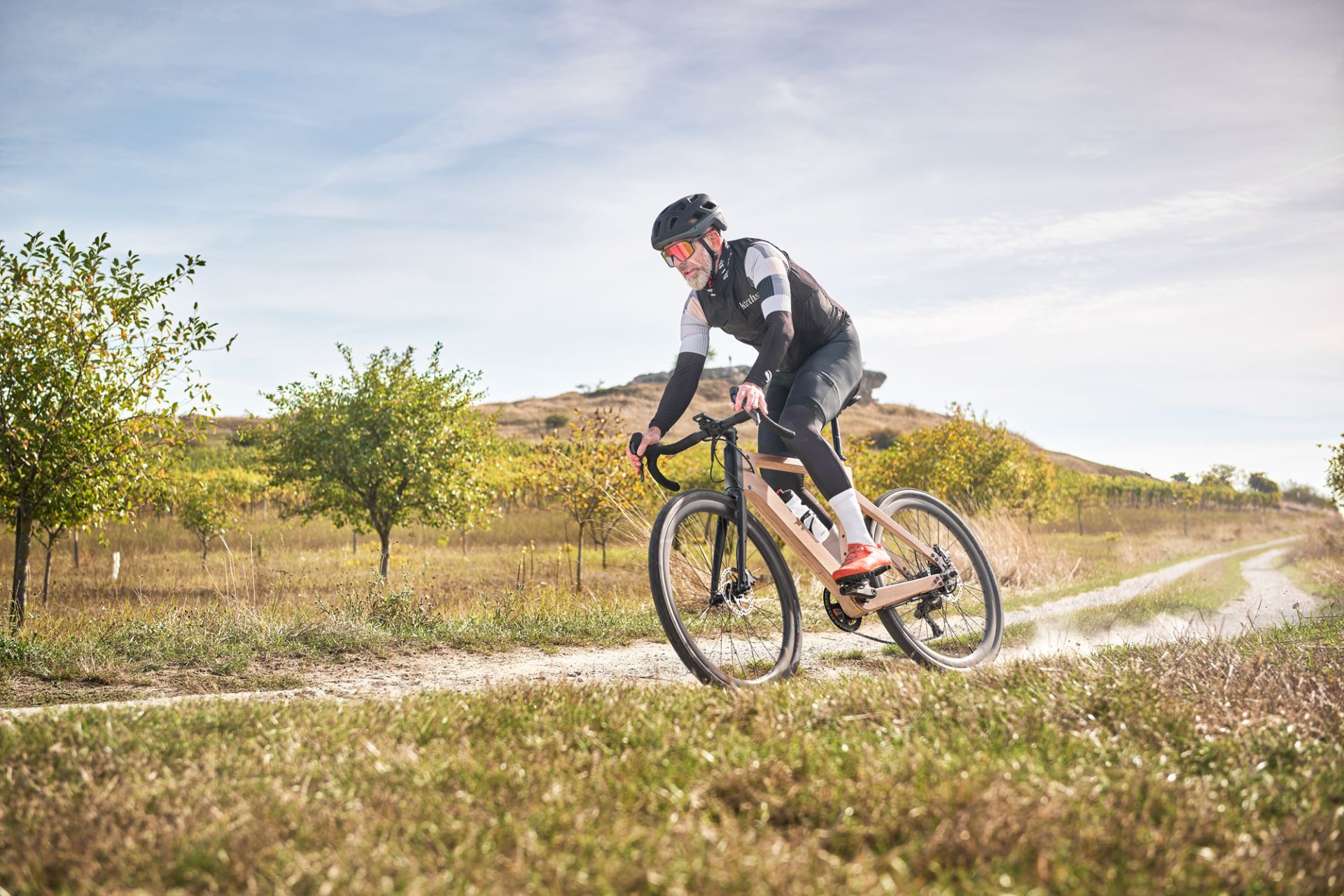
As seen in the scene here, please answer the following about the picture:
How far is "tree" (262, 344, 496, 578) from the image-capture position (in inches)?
871

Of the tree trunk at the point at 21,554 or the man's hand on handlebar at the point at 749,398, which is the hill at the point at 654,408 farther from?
the man's hand on handlebar at the point at 749,398

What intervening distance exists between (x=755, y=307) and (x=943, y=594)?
2288mm

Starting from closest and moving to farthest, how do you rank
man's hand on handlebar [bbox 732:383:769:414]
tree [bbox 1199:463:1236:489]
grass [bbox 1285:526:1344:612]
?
man's hand on handlebar [bbox 732:383:769:414]
grass [bbox 1285:526:1344:612]
tree [bbox 1199:463:1236:489]

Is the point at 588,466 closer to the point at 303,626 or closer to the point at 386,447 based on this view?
the point at 386,447

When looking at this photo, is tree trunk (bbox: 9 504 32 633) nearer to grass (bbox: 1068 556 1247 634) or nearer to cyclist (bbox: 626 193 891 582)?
cyclist (bbox: 626 193 891 582)

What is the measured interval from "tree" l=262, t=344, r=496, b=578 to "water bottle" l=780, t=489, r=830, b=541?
18050 mm

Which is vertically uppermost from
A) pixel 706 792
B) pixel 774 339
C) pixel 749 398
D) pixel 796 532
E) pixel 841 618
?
pixel 774 339

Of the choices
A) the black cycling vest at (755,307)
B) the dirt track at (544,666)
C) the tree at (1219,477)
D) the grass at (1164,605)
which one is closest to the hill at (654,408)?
the tree at (1219,477)

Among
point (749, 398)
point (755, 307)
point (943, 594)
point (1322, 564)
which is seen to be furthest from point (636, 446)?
point (1322, 564)

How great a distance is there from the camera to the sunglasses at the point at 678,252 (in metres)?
4.94

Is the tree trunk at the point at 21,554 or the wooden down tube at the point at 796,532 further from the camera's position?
the tree trunk at the point at 21,554

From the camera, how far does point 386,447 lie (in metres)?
21.8

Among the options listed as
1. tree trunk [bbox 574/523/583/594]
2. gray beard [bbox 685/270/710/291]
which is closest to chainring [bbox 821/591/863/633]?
gray beard [bbox 685/270/710/291]

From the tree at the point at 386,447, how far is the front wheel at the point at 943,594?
1772 cm
